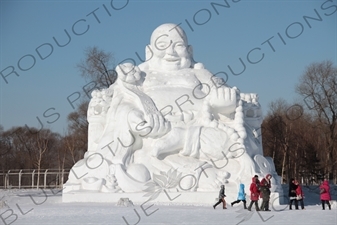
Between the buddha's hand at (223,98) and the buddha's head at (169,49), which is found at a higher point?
the buddha's head at (169,49)

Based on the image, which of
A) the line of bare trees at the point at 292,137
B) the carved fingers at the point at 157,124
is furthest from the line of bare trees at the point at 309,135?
the carved fingers at the point at 157,124

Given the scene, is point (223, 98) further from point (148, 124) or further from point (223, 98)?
point (148, 124)

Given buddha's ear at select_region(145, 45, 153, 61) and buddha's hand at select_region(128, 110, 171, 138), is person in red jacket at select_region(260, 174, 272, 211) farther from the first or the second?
buddha's ear at select_region(145, 45, 153, 61)

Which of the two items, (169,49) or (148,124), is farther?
(169,49)

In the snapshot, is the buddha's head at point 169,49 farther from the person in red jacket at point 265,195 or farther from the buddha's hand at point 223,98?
the person in red jacket at point 265,195

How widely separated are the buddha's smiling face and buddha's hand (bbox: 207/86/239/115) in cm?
245

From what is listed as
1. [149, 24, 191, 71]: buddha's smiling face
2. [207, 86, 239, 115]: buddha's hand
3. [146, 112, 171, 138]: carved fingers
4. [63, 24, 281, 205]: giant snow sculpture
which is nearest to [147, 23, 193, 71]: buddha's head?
[149, 24, 191, 71]: buddha's smiling face

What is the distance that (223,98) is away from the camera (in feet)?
51.2

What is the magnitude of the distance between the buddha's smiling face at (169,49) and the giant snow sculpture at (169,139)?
0.83 m

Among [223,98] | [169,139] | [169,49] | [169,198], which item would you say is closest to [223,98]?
[223,98]

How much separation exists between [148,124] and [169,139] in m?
0.73

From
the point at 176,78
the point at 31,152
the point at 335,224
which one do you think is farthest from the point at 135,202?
the point at 31,152

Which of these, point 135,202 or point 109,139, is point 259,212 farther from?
point 109,139

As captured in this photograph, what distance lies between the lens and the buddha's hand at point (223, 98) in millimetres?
15609
